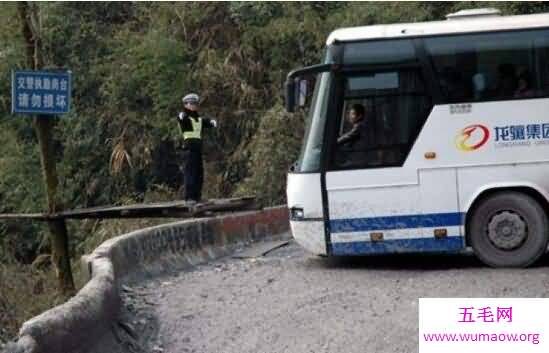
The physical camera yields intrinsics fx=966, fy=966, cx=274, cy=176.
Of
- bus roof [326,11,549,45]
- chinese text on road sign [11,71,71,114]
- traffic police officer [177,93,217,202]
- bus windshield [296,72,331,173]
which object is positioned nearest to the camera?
bus roof [326,11,549,45]

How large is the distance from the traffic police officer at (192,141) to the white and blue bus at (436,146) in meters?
2.63

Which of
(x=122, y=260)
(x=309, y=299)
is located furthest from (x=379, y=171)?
(x=122, y=260)

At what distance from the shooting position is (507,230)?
11430mm

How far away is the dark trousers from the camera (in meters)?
14.2

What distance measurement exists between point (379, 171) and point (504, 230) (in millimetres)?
1629

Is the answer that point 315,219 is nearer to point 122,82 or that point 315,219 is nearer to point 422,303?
point 422,303

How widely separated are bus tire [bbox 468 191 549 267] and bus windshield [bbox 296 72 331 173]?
201cm

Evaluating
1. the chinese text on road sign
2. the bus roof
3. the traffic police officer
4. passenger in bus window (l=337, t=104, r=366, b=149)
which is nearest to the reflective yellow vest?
the traffic police officer

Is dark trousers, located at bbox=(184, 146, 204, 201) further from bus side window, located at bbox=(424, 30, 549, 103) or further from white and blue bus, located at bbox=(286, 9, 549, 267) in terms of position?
bus side window, located at bbox=(424, 30, 549, 103)

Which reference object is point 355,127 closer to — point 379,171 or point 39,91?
point 379,171

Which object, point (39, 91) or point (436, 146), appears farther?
point (39, 91)

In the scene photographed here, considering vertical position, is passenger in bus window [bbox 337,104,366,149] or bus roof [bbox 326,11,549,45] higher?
bus roof [bbox 326,11,549,45]

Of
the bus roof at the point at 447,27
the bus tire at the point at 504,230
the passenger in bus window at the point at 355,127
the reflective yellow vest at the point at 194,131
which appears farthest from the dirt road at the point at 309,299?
the bus roof at the point at 447,27

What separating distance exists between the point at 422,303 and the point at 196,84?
20.1m
